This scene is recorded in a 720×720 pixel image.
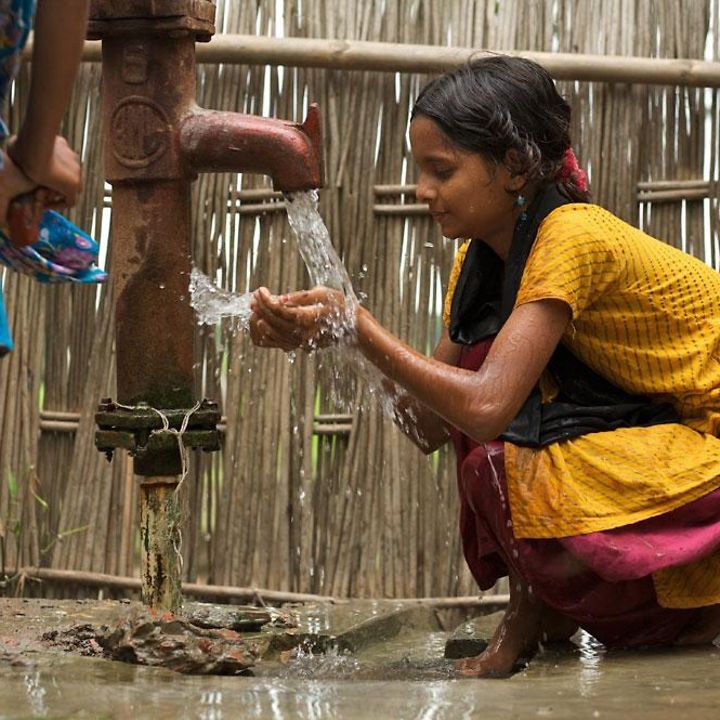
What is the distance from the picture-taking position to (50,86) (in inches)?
75.5

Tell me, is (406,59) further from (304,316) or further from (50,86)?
(50,86)

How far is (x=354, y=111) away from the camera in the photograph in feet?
13.5

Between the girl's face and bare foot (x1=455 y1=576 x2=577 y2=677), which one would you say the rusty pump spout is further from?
bare foot (x1=455 y1=576 x2=577 y2=677)

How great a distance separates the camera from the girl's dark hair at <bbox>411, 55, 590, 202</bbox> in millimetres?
2850

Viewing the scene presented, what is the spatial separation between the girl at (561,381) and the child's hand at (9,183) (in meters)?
0.77

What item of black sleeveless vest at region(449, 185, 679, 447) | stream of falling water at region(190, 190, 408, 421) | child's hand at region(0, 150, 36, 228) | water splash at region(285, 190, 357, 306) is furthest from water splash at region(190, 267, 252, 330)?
child's hand at region(0, 150, 36, 228)

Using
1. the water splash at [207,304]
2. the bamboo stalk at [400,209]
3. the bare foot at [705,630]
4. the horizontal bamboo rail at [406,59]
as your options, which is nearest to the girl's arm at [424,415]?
the water splash at [207,304]

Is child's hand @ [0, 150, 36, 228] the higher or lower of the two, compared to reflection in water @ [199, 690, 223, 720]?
higher

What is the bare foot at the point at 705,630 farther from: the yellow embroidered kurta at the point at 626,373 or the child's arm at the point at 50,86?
the child's arm at the point at 50,86

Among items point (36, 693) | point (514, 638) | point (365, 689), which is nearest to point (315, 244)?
point (514, 638)

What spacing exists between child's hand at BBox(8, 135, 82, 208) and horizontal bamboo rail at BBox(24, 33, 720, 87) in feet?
6.81

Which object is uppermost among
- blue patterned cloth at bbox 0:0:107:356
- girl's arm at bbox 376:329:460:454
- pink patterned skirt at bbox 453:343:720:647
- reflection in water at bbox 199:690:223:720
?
blue patterned cloth at bbox 0:0:107:356

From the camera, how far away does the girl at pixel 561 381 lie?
2.71 m

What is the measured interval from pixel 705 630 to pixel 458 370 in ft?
2.68
